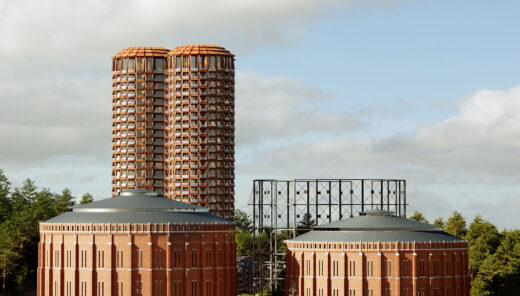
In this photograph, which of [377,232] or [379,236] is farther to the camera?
[377,232]

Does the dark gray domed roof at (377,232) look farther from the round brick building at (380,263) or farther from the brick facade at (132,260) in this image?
the brick facade at (132,260)

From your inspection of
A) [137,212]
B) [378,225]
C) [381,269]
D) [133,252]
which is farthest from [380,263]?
[137,212]

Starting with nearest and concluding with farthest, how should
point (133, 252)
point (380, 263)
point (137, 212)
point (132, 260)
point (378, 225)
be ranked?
point (132, 260)
point (133, 252)
point (380, 263)
point (137, 212)
point (378, 225)

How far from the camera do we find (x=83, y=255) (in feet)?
609

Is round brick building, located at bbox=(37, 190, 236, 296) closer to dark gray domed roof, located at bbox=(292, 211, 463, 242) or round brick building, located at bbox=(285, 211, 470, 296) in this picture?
round brick building, located at bbox=(285, 211, 470, 296)

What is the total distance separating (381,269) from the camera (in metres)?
188

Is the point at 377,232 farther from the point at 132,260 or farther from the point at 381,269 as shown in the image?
the point at 132,260

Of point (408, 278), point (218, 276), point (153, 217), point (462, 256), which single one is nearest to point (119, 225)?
point (153, 217)

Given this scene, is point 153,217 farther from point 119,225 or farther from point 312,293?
point 312,293

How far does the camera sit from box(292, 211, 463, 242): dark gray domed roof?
7495 inches

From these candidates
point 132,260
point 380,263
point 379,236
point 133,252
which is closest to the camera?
point 132,260

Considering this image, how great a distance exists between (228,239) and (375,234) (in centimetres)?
2909

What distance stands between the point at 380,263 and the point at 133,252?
46.9 metres

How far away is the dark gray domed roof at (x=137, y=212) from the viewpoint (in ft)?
612
